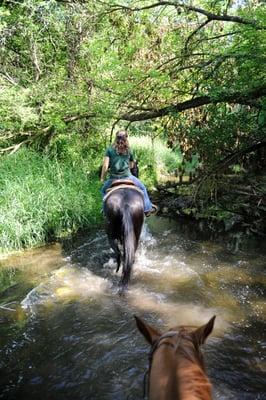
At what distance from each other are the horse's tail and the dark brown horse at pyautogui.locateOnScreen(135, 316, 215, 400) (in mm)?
3400

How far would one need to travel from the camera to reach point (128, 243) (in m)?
5.34

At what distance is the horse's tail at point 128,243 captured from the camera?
17.2 feet

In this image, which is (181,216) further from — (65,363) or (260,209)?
(65,363)

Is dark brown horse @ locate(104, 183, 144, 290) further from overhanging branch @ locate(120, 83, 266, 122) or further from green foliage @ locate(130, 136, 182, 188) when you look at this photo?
green foliage @ locate(130, 136, 182, 188)

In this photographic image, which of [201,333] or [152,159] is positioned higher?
[201,333]

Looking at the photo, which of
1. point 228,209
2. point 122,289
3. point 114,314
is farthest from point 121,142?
point 228,209

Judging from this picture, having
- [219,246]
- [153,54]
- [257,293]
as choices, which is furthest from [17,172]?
[257,293]

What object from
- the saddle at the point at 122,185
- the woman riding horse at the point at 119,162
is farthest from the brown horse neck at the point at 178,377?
the woman riding horse at the point at 119,162

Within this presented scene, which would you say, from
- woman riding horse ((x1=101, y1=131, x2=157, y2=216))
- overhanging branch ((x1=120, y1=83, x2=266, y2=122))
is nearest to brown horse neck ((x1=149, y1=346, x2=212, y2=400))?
woman riding horse ((x1=101, y1=131, x2=157, y2=216))

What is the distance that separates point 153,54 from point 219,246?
4544 millimetres

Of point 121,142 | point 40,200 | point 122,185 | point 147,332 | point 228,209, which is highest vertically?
point 121,142

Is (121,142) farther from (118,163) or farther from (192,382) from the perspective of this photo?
(192,382)

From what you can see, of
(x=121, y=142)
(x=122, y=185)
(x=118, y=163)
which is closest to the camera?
(x=122, y=185)

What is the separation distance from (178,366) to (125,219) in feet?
12.9
